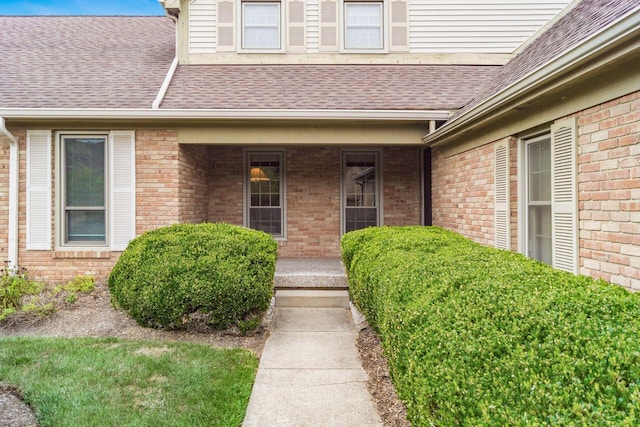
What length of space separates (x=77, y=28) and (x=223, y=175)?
5874 mm

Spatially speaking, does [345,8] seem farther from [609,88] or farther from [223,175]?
[609,88]

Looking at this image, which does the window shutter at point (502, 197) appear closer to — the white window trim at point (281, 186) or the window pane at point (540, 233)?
the window pane at point (540, 233)

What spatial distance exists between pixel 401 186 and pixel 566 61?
556 cm

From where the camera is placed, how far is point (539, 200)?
179 inches

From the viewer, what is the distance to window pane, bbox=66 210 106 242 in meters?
6.73

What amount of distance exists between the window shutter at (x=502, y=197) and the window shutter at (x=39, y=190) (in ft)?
22.0

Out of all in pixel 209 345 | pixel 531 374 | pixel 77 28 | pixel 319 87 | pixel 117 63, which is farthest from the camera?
pixel 77 28

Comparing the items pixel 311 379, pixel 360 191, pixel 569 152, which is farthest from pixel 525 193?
pixel 360 191

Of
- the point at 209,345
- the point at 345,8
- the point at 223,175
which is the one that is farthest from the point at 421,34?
the point at 209,345

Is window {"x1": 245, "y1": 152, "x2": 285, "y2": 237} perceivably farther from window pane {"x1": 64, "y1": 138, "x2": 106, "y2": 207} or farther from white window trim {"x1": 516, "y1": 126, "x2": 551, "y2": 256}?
white window trim {"x1": 516, "y1": 126, "x2": 551, "y2": 256}

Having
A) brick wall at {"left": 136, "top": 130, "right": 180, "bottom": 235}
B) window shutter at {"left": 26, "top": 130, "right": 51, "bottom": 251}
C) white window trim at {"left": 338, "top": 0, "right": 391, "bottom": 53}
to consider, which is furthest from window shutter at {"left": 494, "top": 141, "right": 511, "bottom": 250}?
window shutter at {"left": 26, "top": 130, "right": 51, "bottom": 251}

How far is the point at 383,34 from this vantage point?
8.46 metres

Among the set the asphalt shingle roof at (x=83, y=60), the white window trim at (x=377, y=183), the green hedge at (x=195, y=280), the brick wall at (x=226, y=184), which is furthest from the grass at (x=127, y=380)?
the white window trim at (x=377, y=183)

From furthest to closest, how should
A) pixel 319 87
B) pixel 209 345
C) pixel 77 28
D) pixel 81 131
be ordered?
1. pixel 77 28
2. pixel 319 87
3. pixel 81 131
4. pixel 209 345
